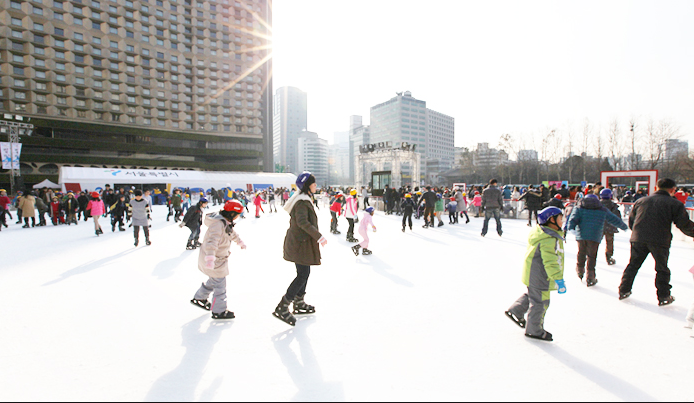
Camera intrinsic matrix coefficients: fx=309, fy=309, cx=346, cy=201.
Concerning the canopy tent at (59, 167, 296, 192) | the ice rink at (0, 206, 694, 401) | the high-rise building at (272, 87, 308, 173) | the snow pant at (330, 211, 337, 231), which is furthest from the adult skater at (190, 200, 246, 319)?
the high-rise building at (272, 87, 308, 173)

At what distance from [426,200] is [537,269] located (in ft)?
26.7

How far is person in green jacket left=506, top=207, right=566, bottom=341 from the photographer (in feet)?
9.16

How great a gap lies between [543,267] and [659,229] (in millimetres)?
2055

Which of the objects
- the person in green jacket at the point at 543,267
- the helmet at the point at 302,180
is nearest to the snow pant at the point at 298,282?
the helmet at the point at 302,180

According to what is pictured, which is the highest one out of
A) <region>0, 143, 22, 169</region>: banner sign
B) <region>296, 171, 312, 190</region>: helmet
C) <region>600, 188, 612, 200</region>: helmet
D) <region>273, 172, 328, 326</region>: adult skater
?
<region>0, 143, 22, 169</region>: banner sign

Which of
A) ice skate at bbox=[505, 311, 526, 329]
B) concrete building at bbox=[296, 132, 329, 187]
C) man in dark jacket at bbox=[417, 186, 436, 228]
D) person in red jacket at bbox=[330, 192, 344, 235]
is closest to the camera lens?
ice skate at bbox=[505, 311, 526, 329]

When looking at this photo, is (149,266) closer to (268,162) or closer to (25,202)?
(25,202)

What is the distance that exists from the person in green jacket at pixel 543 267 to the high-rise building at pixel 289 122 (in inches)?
5812

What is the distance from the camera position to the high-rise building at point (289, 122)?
153 m

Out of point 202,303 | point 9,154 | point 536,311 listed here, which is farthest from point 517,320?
point 9,154

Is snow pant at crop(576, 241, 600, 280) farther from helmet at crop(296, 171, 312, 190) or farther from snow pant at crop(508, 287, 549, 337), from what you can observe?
helmet at crop(296, 171, 312, 190)

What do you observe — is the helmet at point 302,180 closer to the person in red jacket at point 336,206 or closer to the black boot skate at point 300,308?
the black boot skate at point 300,308

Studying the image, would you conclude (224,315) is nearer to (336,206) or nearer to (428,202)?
(336,206)

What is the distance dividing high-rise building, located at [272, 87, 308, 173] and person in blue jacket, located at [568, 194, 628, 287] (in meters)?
146
